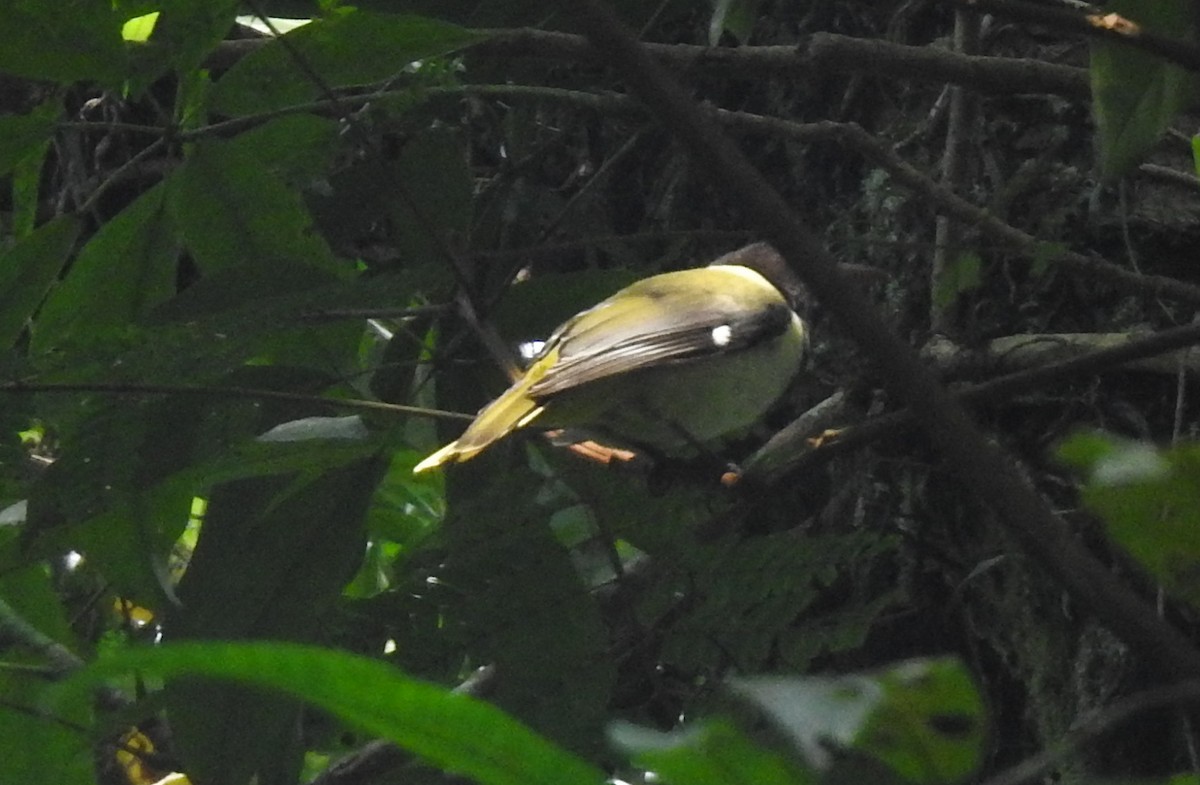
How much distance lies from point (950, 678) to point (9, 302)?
78.9 inches

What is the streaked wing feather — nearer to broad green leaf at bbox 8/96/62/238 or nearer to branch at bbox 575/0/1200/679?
broad green leaf at bbox 8/96/62/238

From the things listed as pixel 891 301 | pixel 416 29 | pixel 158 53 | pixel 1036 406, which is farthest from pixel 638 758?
pixel 891 301

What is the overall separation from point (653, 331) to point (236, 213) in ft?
3.28

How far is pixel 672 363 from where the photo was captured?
3.10 meters

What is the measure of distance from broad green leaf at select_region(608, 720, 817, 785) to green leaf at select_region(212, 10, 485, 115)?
4.65ft

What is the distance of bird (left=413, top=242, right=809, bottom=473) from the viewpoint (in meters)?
2.90

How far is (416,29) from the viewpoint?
6.54 ft

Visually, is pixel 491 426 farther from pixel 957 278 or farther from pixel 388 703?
pixel 388 703

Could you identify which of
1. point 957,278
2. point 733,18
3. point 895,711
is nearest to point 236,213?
point 733,18

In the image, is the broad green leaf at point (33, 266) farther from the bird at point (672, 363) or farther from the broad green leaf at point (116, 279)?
the bird at point (672, 363)

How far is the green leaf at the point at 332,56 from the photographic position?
200 centimetres

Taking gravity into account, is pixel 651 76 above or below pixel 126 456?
above

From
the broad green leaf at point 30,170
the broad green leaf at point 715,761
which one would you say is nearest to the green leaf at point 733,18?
the broad green leaf at point 30,170

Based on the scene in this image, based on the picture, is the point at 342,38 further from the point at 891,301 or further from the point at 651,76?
the point at 891,301
